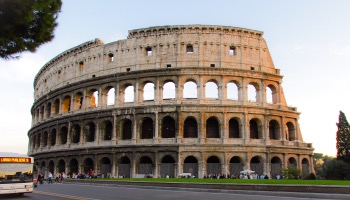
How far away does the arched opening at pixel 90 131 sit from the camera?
124 feet

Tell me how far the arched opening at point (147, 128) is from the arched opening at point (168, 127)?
1.40 meters

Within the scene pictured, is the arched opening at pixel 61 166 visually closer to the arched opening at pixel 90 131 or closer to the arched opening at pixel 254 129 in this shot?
the arched opening at pixel 90 131

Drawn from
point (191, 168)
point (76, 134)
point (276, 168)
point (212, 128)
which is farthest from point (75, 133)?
point (276, 168)

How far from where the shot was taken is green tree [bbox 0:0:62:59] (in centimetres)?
869

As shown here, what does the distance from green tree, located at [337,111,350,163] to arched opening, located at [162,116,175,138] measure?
1741cm

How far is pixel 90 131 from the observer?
1517 inches

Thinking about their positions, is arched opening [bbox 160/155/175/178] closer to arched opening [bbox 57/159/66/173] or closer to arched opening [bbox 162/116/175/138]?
arched opening [bbox 162/116/175/138]

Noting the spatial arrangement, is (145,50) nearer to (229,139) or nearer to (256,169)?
(229,139)

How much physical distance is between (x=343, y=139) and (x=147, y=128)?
20.4m

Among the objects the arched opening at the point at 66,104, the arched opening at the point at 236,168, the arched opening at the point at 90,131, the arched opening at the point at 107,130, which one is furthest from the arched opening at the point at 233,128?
the arched opening at the point at 66,104

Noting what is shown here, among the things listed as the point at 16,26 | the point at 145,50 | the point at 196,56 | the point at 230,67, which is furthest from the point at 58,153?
the point at 16,26

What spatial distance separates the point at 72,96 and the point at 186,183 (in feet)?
79.2

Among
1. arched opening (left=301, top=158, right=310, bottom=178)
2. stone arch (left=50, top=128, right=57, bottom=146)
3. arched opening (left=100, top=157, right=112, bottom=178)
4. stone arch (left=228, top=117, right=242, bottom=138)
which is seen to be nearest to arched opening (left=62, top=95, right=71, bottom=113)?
stone arch (left=50, top=128, right=57, bottom=146)

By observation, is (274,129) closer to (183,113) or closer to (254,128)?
(254,128)
